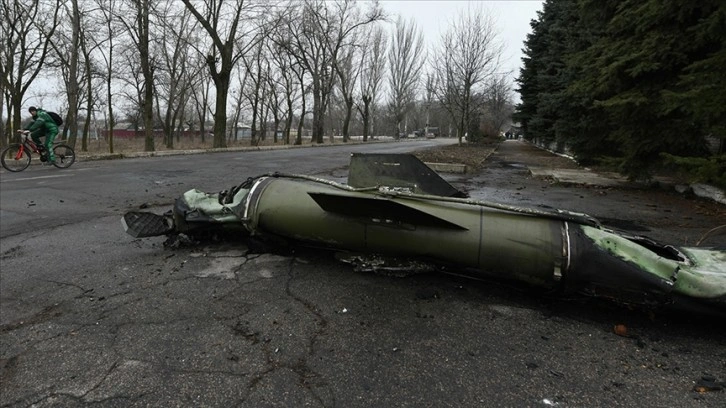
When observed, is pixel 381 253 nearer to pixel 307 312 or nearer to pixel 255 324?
pixel 307 312

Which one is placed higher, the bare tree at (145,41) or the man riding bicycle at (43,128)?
the bare tree at (145,41)

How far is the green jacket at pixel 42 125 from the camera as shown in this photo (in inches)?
446

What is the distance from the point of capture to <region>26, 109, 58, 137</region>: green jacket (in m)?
11.3

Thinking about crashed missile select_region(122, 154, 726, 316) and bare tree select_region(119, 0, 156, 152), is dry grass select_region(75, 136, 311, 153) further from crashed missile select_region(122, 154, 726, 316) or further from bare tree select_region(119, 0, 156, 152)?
crashed missile select_region(122, 154, 726, 316)

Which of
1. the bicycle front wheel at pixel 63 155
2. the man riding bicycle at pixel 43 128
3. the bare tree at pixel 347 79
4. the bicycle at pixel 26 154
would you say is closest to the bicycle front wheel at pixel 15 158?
the bicycle at pixel 26 154

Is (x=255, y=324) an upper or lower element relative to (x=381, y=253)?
lower

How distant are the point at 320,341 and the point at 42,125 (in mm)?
12807

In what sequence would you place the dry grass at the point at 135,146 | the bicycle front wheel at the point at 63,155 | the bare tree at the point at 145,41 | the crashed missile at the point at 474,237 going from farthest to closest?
the dry grass at the point at 135,146 < the bare tree at the point at 145,41 < the bicycle front wheel at the point at 63,155 < the crashed missile at the point at 474,237

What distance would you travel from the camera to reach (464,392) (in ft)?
6.41

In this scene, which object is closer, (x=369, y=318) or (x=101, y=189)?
(x=369, y=318)

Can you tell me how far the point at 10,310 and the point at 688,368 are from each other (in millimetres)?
4146

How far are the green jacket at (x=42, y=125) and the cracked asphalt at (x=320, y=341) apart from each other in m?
9.87

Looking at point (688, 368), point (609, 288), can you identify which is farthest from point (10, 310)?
point (688, 368)

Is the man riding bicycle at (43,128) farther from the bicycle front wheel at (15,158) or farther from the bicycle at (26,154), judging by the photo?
the bicycle front wheel at (15,158)
